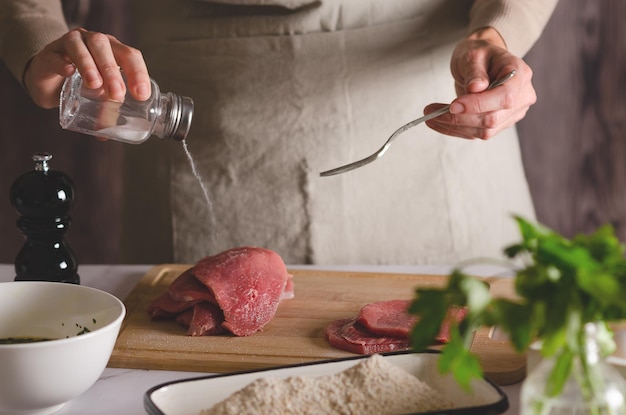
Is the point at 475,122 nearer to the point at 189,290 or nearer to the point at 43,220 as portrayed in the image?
the point at 189,290

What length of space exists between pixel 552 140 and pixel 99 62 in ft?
5.56

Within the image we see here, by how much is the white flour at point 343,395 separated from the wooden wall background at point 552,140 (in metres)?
1.75

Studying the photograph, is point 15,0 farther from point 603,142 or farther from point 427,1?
point 603,142

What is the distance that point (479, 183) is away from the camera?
194 cm

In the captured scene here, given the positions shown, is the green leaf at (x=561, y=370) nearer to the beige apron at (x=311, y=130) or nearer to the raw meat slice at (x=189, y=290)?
the raw meat slice at (x=189, y=290)

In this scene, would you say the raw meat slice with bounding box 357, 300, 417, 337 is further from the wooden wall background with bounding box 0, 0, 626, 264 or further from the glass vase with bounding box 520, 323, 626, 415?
the wooden wall background with bounding box 0, 0, 626, 264

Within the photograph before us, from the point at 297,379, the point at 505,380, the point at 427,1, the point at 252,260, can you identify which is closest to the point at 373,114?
the point at 427,1

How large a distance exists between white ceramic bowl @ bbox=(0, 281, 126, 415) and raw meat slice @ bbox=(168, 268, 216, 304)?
9.5 inches

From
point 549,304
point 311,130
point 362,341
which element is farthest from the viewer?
point 311,130

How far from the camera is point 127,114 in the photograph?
1386 mm

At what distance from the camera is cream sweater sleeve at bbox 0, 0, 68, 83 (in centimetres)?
171

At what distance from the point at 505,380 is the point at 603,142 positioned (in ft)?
5.30

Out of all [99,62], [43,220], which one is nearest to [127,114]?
[99,62]

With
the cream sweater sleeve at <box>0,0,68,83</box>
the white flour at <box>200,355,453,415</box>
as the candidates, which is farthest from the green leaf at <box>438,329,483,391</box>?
the cream sweater sleeve at <box>0,0,68,83</box>
